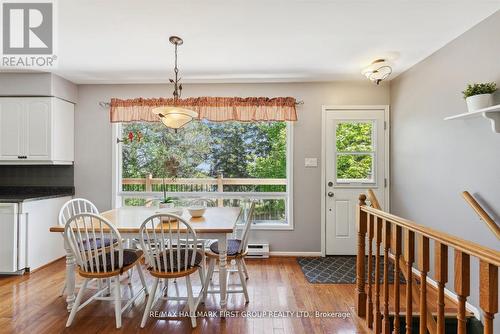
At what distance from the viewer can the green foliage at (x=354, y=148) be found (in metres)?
3.69

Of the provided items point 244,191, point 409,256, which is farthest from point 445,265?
point 244,191

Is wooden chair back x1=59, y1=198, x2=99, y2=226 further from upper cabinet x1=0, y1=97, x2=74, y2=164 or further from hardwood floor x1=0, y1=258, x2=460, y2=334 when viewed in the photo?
upper cabinet x1=0, y1=97, x2=74, y2=164

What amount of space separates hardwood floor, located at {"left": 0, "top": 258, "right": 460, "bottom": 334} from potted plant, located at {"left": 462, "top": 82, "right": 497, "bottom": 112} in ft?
6.24

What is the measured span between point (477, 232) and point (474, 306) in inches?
26.8

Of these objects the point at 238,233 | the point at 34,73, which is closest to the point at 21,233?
the point at 34,73

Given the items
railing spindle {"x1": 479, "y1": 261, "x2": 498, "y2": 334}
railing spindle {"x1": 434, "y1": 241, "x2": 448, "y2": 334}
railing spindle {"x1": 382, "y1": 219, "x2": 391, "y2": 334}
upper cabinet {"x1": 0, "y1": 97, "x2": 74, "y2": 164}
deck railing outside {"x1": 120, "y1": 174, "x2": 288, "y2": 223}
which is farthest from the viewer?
deck railing outside {"x1": 120, "y1": 174, "x2": 288, "y2": 223}

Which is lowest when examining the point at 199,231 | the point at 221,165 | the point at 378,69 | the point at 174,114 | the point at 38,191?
the point at 199,231

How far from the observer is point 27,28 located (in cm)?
234

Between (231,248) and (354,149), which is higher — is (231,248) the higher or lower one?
the lower one

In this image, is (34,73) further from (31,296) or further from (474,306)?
(474,306)

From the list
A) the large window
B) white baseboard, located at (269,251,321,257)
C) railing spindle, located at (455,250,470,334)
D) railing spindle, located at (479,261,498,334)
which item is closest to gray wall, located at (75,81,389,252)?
white baseboard, located at (269,251,321,257)

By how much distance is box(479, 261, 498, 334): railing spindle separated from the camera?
95cm

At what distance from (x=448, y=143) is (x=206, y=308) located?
2.72m

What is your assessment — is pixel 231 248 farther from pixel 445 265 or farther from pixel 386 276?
pixel 445 265
